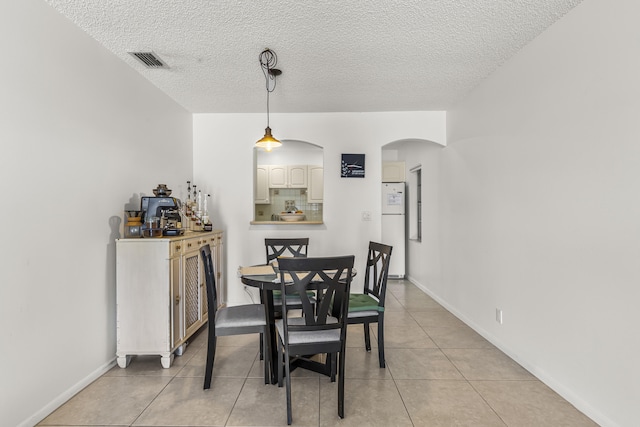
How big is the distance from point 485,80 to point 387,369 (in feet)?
9.43

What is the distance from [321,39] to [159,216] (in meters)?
2.03

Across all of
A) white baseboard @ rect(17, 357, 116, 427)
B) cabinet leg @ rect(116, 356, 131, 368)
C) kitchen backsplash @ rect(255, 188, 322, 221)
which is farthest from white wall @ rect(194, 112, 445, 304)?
kitchen backsplash @ rect(255, 188, 322, 221)

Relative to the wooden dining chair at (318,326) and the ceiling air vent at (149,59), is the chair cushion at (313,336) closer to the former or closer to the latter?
the wooden dining chair at (318,326)

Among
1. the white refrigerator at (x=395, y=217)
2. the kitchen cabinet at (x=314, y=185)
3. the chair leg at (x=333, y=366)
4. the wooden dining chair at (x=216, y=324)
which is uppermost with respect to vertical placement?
the kitchen cabinet at (x=314, y=185)

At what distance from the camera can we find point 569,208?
2.17 m

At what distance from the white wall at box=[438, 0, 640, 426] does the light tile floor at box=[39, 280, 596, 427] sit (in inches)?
10.9

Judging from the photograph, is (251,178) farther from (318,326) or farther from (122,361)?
(318,326)

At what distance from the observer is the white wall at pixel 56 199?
1.83 meters

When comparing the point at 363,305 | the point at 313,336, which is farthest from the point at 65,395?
the point at 363,305

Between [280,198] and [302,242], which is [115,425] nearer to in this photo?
[302,242]

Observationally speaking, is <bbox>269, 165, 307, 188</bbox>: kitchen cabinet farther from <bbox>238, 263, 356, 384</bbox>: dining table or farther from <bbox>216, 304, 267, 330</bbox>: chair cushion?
<bbox>216, 304, 267, 330</bbox>: chair cushion

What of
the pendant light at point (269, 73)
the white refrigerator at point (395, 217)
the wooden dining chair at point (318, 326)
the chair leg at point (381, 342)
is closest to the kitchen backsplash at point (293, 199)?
the white refrigerator at point (395, 217)

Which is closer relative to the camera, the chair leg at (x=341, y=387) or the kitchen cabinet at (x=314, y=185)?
the chair leg at (x=341, y=387)

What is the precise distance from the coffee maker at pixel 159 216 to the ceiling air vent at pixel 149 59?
1.17 metres
